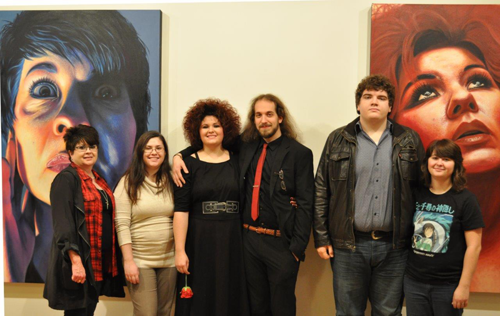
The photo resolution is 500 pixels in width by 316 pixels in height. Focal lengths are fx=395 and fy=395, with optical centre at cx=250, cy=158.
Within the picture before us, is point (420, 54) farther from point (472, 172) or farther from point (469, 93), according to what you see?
point (472, 172)

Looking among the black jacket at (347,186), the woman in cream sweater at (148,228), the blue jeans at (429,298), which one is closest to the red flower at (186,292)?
the woman in cream sweater at (148,228)

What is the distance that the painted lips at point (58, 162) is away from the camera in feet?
9.80

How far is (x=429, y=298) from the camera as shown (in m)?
2.17

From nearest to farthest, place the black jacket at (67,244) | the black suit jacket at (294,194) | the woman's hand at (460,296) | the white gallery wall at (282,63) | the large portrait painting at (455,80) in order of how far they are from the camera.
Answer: the woman's hand at (460,296), the black jacket at (67,244), the black suit jacket at (294,194), the large portrait painting at (455,80), the white gallery wall at (282,63)

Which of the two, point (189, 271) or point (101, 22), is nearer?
point (189, 271)

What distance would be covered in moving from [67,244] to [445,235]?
6.73 feet

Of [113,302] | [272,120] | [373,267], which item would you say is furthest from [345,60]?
[113,302]

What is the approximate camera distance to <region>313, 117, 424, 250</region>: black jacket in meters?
2.28

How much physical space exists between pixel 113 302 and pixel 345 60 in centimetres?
255

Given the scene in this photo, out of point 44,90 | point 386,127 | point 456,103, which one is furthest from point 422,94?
point 44,90

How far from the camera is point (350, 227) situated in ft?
7.57

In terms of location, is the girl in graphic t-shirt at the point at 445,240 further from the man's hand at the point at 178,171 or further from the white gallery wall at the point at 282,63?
the man's hand at the point at 178,171

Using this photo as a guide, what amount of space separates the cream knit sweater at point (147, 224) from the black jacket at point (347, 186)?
3.10 feet

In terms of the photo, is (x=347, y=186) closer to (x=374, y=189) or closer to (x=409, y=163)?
(x=374, y=189)
